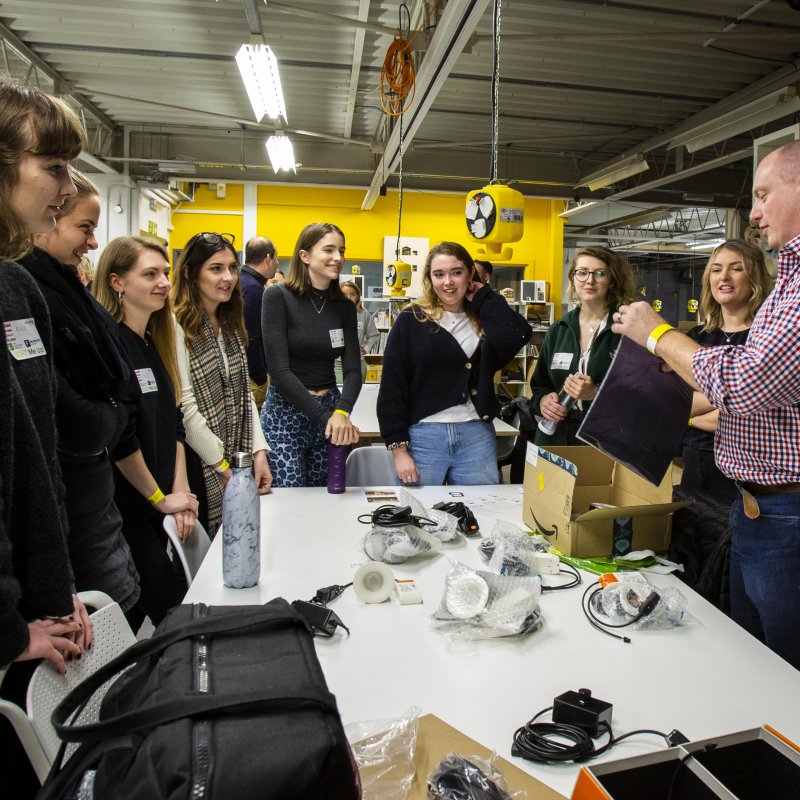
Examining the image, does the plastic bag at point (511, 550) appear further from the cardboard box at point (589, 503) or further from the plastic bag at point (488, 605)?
the plastic bag at point (488, 605)

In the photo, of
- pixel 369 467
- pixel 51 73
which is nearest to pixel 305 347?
pixel 369 467

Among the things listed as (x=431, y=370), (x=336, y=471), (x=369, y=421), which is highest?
(x=431, y=370)

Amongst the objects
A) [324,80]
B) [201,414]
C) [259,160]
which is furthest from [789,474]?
[259,160]

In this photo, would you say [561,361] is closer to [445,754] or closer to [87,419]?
[87,419]

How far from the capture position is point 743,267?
2.61 meters

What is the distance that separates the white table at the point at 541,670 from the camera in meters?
1.01

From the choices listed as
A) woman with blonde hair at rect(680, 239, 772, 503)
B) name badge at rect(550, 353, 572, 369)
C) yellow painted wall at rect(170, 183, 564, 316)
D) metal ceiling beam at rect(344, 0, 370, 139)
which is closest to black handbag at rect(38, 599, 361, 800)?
name badge at rect(550, 353, 572, 369)

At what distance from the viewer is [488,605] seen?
1.32 metres

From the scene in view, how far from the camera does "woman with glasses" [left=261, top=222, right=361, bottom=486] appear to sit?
8.53 ft

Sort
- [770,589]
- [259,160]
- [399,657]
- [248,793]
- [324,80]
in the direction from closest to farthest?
[248,793] < [399,657] < [770,589] < [324,80] < [259,160]

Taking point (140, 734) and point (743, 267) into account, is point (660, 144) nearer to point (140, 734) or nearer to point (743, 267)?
point (743, 267)

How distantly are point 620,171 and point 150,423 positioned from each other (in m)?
6.58

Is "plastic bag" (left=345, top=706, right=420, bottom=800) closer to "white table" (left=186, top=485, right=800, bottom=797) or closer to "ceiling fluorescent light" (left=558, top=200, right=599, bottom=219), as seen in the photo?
"white table" (left=186, top=485, right=800, bottom=797)

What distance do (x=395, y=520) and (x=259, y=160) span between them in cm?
757
